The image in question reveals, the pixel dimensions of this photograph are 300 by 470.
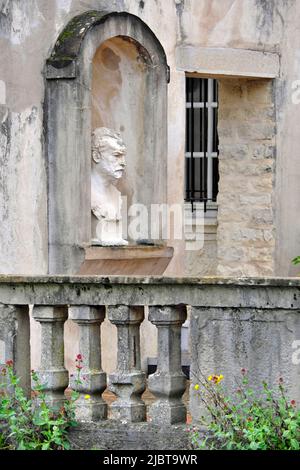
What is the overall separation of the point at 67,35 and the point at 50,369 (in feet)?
13.3

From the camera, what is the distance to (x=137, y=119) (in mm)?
12484

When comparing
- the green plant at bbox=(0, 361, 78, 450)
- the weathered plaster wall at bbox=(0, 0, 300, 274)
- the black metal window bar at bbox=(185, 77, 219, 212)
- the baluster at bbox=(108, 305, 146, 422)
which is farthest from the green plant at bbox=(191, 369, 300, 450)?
the black metal window bar at bbox=(185, 77, 219, 212)

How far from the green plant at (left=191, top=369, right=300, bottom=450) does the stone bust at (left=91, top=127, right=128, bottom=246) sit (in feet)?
13.7

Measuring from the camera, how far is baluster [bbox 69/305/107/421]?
318 inches

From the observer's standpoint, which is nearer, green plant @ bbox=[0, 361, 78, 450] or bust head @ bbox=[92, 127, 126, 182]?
green plant @ bbox=[0, 361, 78, 450]

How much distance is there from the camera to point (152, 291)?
795cm

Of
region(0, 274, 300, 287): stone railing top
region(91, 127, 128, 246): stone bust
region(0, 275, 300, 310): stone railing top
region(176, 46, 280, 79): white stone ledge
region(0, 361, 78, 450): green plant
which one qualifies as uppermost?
region(176, 46, 280, 79): white stone ledge

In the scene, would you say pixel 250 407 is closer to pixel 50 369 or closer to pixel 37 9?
pixel 50 369

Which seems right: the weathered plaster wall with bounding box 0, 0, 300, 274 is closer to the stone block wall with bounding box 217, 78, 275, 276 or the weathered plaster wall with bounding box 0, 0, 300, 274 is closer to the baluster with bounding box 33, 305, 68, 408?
the stone block wall with bounding box 217, 78, 275, 276

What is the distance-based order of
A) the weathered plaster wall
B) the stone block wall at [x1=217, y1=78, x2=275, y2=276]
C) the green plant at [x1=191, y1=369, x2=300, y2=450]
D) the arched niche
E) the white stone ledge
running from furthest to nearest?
the stone block wall at [x1=217, y1=78, x2=275, y2=276]
the white stone ledge
the arched niche
the weathered plaster wall
the green plant at [x1=191, y1=369, x2=300, y2=450]

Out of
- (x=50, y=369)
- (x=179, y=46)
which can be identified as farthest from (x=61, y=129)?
(x=50, y=369)

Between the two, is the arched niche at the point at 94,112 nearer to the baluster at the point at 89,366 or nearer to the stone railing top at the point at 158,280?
the stone railing top at the point at 158,280

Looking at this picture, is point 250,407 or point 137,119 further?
point 137,119
